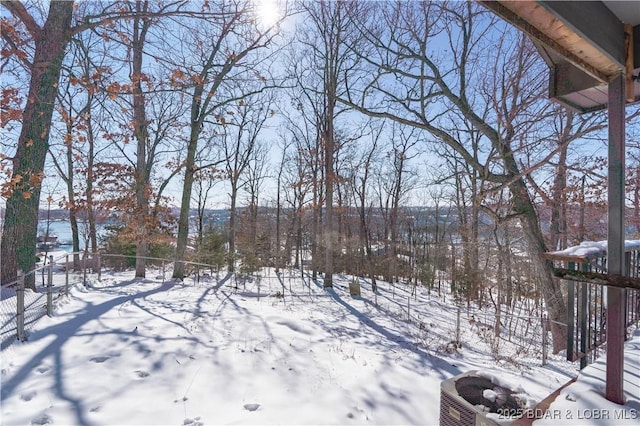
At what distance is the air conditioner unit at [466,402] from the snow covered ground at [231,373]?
0.60ft

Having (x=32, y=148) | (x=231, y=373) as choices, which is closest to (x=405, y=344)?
(x=231, y=373)

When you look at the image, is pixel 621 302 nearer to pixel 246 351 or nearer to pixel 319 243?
pixel 246 351

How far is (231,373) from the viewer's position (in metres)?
2.91

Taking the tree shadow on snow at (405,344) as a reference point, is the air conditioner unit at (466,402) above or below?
above

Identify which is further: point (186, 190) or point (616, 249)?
point (186, 190)

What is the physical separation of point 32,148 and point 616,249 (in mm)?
7624

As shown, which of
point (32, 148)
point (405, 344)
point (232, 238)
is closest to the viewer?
point (405, 344)

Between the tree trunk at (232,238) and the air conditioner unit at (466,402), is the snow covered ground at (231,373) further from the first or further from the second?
the tree trunk at (232,238)

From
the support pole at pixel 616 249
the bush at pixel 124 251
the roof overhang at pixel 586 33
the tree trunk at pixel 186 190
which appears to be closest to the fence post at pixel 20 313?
the roof overhang at pixel 586 33

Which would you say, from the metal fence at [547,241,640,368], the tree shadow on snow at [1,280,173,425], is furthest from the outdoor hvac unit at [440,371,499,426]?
the tree shadow on snow at [1,280,173,425]

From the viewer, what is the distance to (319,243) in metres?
16.2

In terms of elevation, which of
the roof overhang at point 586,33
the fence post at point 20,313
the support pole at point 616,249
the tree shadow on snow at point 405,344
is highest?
the roof overhang at point 586,33

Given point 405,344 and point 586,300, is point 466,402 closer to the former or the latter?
point 586,300

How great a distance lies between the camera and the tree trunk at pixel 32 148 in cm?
497
